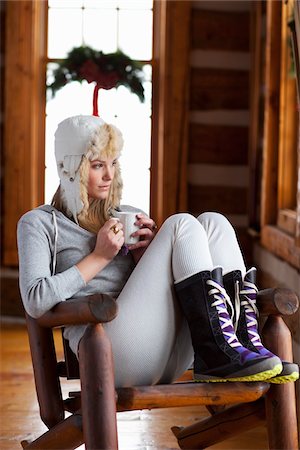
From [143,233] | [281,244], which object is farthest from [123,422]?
[281,244]

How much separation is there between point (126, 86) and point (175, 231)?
3660 mm

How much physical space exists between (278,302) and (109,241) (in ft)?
1.84

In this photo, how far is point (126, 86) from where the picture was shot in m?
6.31

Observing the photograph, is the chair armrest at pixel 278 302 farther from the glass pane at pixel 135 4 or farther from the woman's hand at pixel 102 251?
the glass pane at pixel 135 4

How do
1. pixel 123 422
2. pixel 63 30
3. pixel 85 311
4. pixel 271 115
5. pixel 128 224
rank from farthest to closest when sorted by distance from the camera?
1. pixel 63 30
2. pixel 271 115
3. pixel 123 422
4. pixel 128 224
5. pixel 85 311

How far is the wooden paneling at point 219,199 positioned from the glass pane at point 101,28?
3.86 ft

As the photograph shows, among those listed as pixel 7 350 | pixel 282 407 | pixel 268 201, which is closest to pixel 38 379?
pixel 282 407

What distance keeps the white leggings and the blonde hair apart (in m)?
0.29

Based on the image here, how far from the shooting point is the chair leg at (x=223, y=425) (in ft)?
9.71

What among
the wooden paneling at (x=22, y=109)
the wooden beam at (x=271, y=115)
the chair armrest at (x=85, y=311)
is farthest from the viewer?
the wooden paneling at (x=22, y=109)

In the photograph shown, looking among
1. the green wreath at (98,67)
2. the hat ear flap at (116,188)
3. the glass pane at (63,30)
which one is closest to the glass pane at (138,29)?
the green wreath at (98,67)

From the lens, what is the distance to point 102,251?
2846 millimetres

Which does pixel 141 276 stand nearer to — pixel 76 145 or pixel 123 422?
pixel 76 145

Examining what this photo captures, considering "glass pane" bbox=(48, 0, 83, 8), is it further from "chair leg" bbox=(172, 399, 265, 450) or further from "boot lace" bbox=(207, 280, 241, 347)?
"boot lace" bbox=(207, 280, 241, 347)
